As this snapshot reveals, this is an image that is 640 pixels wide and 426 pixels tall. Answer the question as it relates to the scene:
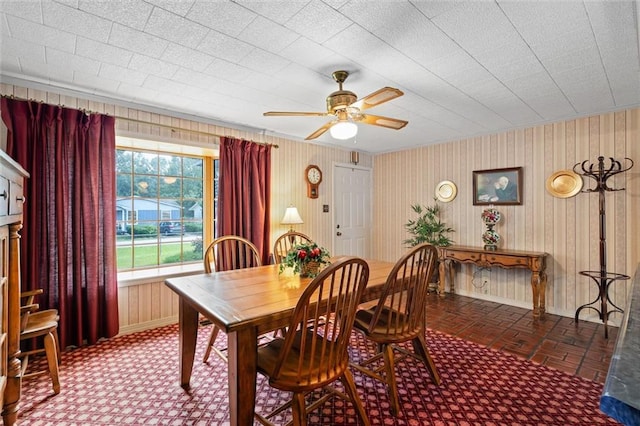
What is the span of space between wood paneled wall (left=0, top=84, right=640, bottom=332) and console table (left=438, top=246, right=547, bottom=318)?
0.89 ft

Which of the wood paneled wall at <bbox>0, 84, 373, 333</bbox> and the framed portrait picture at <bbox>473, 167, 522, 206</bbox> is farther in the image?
the framed portrait picture at <bbox>473, 167, 522, 206</bbox>

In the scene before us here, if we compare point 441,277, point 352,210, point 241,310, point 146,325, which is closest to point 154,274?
point 146,325

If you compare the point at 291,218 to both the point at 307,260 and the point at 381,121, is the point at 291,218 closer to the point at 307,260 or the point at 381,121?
the point at 307,260

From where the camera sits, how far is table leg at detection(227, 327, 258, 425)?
139 cm

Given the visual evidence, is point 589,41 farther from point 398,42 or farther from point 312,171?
point 312,171

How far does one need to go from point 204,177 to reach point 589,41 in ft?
12.1

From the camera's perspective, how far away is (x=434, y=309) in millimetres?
3709

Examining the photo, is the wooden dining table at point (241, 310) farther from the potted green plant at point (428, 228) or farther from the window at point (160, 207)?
the potted green plant at point (428, 228)

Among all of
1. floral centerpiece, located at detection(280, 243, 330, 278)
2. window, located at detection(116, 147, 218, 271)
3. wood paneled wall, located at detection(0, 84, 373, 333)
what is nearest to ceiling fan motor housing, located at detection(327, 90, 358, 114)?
floral centerpiece, located at detection(280, 243, 330, 278)

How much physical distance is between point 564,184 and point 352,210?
278cm

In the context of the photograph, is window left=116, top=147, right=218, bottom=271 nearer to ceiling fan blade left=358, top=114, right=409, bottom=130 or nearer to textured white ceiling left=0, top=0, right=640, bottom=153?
textured white ceiling left=0, top=0, right=640, bottom=153

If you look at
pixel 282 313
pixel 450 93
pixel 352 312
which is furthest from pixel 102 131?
pixel 450 93

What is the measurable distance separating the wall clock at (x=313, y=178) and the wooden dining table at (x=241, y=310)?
2.08 m

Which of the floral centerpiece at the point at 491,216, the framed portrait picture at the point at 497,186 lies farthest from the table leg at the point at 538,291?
the framed portrait picture at the point at 497,186
